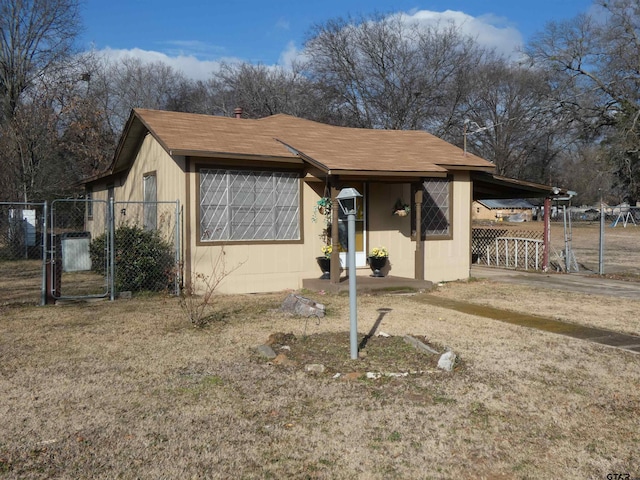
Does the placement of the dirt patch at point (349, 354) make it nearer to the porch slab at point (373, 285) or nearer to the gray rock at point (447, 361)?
the gray rock at point (447, 361)

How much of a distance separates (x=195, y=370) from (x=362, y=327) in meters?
2.56

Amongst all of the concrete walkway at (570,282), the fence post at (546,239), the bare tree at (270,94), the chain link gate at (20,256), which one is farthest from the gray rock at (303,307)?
the bare tree at (270,94)

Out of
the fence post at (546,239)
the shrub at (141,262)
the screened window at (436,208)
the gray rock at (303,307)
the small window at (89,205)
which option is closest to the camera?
the gray rock at (303,307)

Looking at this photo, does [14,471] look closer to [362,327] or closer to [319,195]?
[362,327]

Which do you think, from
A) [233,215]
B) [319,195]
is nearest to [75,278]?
[233,215]

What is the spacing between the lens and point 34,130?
2055 centimetres

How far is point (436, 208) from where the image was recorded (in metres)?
12.4

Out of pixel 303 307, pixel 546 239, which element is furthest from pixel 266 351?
pixel 546 239

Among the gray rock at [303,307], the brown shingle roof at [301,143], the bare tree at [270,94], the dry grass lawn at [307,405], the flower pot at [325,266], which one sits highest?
the bare tree at [270,94]

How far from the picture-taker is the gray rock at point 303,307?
8.15 metres

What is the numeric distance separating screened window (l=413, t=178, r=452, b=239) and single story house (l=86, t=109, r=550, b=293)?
0.9 inches

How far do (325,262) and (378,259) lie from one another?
1.10 m

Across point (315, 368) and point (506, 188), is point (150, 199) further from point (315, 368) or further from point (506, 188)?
point (506, 188)

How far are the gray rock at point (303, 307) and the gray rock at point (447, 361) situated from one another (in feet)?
9.08
